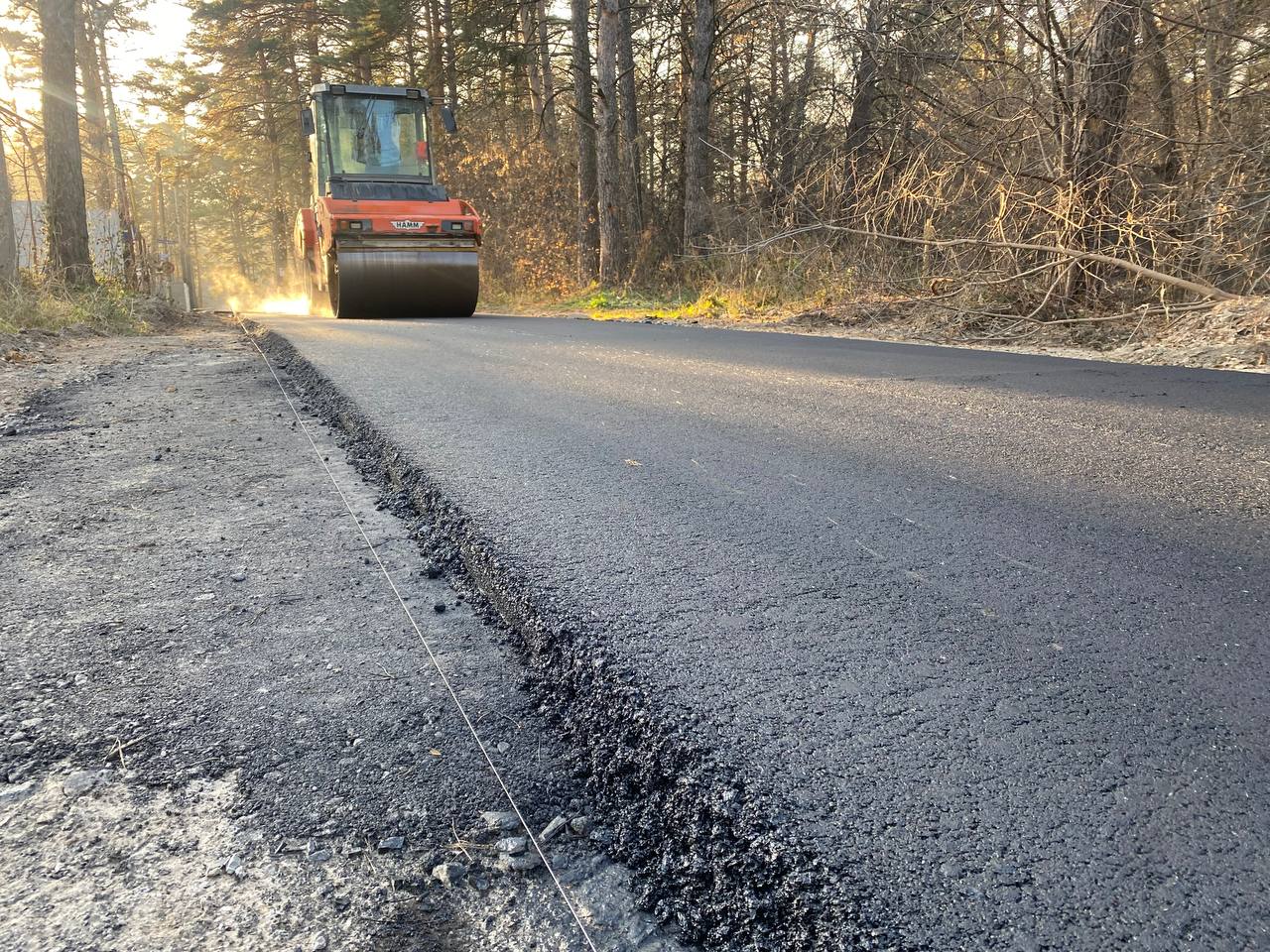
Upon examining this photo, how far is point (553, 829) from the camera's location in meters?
1.25

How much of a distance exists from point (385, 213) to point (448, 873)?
11897 mm

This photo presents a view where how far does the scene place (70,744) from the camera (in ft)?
4.84

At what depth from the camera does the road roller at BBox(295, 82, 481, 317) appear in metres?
11.8

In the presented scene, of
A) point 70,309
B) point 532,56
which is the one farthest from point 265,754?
point 532,56

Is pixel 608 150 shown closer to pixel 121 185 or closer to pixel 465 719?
pixel 121 185

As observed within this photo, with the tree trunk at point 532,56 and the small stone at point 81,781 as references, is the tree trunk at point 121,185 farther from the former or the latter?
the small stone at point 81,781

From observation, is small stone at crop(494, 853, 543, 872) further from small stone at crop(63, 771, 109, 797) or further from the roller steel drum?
the roller steel drum

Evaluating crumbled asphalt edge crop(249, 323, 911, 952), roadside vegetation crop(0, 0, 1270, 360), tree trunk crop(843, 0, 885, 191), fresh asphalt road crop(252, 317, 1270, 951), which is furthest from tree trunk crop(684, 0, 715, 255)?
crumbled asphalt edge crop(249, 323, 911, 952)

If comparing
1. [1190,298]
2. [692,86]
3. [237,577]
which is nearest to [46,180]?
[692,86]

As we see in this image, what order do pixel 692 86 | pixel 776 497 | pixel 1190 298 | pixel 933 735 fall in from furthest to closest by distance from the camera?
pixel 692 86
pixel 1190 298
pixel 776 497
pixel 933 735

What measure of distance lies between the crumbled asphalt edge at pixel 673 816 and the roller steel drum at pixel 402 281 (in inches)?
421

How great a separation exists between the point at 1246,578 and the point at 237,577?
2435mm

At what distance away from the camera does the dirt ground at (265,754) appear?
110 centimetres

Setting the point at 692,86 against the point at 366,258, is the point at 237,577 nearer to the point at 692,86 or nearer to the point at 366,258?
the point at 366,258
